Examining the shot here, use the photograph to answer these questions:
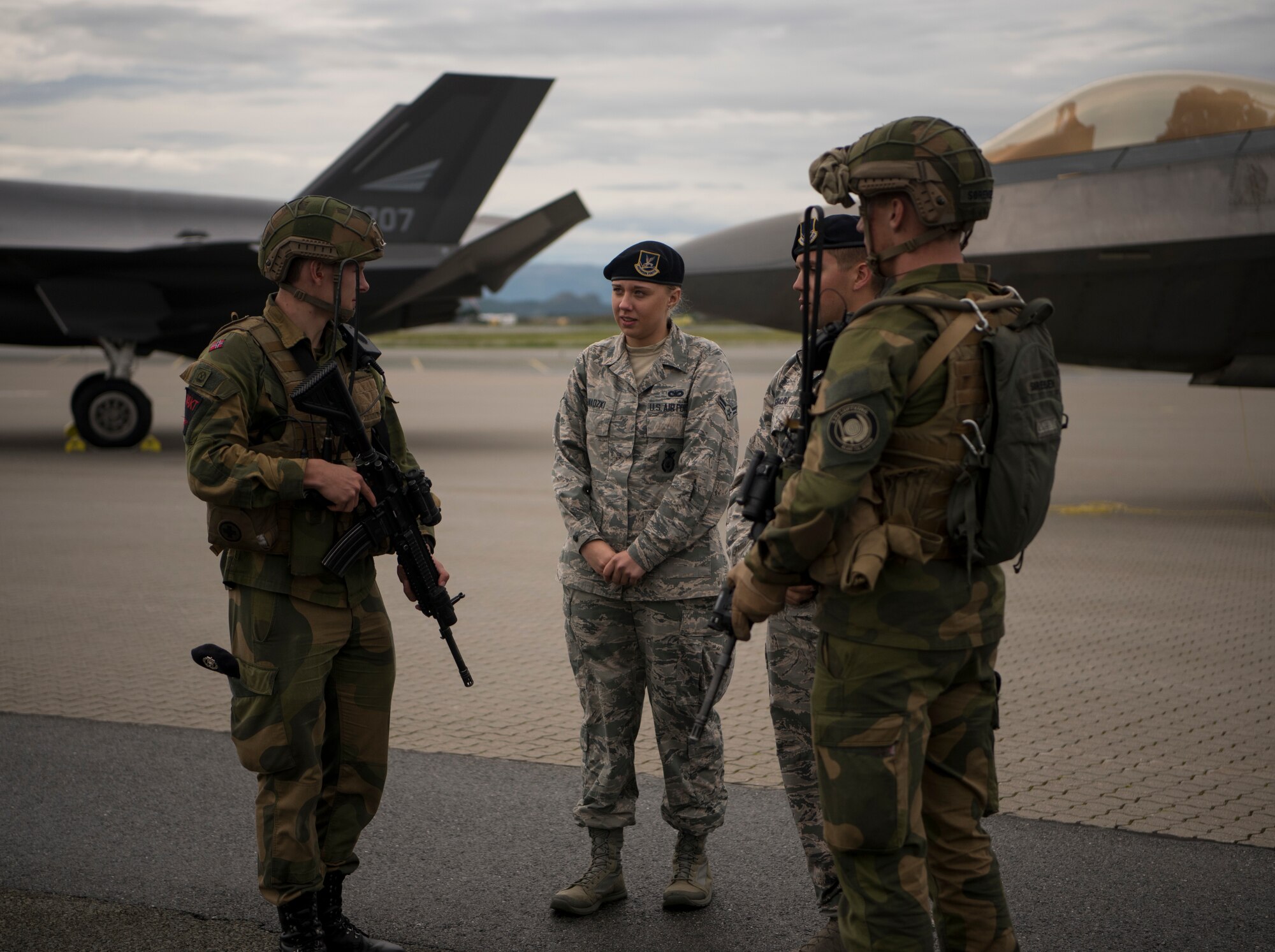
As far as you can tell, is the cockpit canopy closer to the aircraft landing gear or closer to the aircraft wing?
the aircraft wing

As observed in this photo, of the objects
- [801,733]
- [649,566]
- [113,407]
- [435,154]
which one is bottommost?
[801,733]

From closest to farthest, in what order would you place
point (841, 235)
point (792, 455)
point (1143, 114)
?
point (792, 455)
point (841, 235)
point (1143, 114)

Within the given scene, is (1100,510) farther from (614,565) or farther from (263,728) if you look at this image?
(263,728)

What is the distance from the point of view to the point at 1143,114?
9930 millimetres

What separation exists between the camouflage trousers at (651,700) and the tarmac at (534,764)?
0.28m

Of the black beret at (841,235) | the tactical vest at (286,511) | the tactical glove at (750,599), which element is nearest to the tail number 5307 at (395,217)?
the tactical vest at (286,511)

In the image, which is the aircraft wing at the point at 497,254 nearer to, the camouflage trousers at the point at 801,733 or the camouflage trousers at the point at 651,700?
the camouflage trousers at the point at 651,700

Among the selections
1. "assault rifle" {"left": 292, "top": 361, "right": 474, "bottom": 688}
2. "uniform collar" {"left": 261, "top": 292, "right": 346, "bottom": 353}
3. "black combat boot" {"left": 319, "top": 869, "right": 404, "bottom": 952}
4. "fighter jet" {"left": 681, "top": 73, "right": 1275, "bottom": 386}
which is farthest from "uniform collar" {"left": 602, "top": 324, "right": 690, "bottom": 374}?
"fighter jet" {"left": 681, "top": 73, "right": 1275, "bottom": 386}

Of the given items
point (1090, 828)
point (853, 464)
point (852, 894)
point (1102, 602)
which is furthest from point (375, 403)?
point (1102, 602)

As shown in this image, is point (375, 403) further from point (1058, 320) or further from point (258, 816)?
point (1058, 320)

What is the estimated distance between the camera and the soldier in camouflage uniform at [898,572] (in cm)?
244

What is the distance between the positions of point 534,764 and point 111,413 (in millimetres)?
12215

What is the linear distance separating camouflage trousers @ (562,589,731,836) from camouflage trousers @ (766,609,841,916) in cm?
29

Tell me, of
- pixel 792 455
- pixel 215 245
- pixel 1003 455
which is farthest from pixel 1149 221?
pixel 215 245
